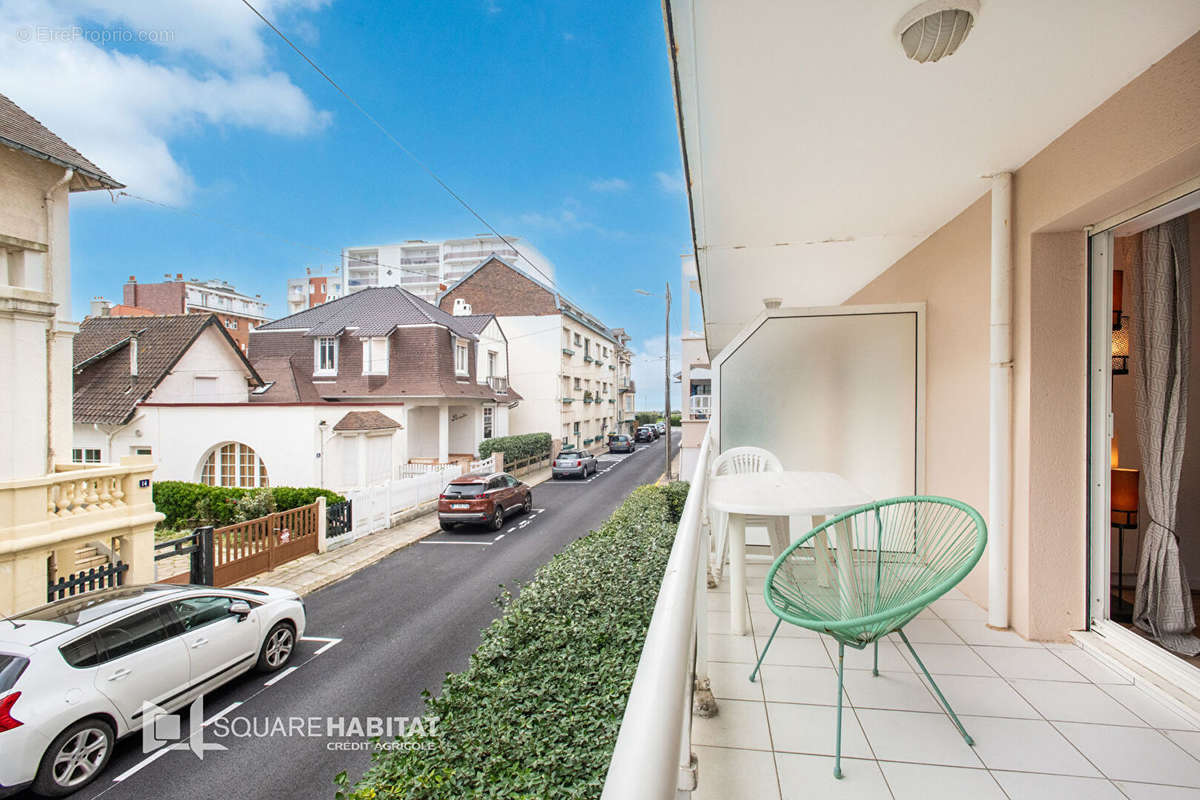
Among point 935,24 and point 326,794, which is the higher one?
point 935,24

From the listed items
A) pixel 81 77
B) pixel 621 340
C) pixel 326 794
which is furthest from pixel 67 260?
pixel 621 340

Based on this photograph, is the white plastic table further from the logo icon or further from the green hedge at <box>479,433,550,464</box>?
the green hedge at <box>479,433,550,464</box>

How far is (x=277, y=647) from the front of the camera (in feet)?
19.2

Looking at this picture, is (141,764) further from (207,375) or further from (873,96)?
(207,375)

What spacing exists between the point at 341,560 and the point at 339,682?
16.6 feet

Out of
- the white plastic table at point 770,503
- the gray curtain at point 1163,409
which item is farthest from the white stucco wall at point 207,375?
the gray curtain at point 1163,409

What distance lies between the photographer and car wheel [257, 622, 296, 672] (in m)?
5.68

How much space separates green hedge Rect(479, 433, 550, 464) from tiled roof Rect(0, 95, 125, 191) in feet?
45.8

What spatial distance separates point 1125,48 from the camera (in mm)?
1925

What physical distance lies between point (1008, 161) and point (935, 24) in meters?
1.47

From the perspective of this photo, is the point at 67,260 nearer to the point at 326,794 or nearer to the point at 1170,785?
the point at 326,794

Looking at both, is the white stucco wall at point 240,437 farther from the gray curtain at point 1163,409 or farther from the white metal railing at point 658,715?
the gray curtain at point 1163,409

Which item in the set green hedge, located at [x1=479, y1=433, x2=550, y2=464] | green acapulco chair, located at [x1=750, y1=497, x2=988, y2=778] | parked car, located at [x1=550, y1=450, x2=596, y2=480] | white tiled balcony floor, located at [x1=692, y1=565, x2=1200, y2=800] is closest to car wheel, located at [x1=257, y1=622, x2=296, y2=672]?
white tiled balcony floor, located at [x1=692, y1=565, x2=1200, y2=800]

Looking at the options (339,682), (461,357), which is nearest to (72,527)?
(339,682)
